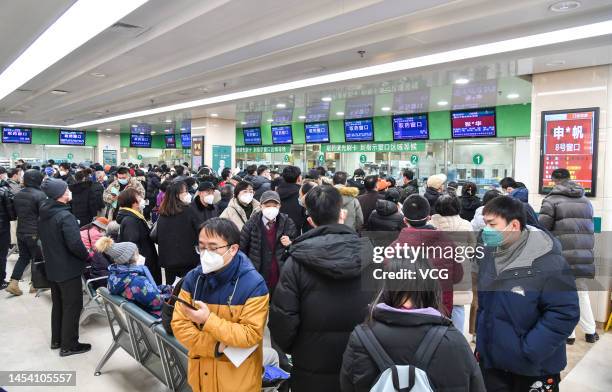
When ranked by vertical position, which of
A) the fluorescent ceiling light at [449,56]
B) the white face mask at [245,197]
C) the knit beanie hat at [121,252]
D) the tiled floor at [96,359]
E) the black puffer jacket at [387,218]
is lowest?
the tiled floor at [96,359]

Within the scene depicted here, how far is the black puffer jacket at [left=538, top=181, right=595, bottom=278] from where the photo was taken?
4.41 meters

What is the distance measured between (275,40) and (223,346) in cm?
388

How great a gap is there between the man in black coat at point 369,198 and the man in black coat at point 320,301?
3.34m

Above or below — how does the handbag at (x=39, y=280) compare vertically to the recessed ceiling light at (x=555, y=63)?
below

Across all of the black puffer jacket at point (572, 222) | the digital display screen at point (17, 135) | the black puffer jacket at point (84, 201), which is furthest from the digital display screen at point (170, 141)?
the black puffer jacket at point (572, 222)

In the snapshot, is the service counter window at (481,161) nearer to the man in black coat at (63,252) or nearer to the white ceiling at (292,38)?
the white ceiling at (292,38)

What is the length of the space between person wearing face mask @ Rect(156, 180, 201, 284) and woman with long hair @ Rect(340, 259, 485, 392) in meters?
2.77

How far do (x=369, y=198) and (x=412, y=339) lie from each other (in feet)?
13.2

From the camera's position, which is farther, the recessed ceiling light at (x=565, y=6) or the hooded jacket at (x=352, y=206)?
the hooded jacket at (x=352, y=206)

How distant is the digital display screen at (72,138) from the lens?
17.9m

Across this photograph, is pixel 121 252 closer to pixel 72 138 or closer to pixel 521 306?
pixel 521 306

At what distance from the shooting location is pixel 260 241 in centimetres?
344

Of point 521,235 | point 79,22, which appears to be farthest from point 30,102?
point 521,235

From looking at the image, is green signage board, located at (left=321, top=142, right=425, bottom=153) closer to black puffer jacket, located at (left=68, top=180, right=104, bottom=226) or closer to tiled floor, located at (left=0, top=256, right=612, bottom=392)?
tiled floor, located at (left=0, top=256, right=612, bottom=392)
